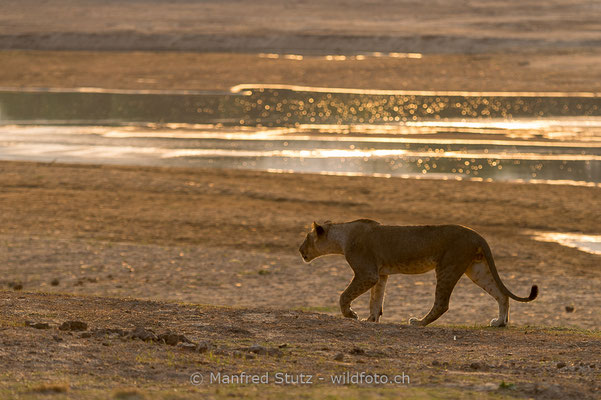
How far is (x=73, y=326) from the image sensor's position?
9992mm

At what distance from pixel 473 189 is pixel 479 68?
84.5 ft

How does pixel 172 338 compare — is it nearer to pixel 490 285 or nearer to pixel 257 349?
pixel 257 349

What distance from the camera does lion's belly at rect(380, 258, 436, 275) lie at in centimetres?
1186

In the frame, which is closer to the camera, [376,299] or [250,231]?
[376,299]

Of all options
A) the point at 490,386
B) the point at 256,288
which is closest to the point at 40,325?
the point at 490,386

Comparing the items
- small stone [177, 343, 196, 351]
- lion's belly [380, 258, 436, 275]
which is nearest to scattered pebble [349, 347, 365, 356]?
small stone [177, 343, 196, 351]

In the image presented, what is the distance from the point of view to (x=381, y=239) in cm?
1199

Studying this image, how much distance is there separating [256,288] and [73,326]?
6646 millimetres

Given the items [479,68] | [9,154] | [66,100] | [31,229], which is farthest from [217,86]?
[31,229]

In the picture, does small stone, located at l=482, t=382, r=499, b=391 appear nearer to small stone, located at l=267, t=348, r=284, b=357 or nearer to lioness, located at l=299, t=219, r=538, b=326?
small stone, located at l=267, t=348, r=284, b=357

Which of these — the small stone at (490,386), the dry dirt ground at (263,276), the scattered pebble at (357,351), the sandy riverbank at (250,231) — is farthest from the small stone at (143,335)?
the sandy riverbank at (250,231)

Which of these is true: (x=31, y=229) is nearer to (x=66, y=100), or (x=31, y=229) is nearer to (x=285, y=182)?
(x=285, y=182)

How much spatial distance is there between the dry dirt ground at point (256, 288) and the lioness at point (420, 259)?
0.46 meters

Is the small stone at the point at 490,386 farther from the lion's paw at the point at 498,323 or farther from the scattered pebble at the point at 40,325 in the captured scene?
the scattered pebble at the point at 40,325
